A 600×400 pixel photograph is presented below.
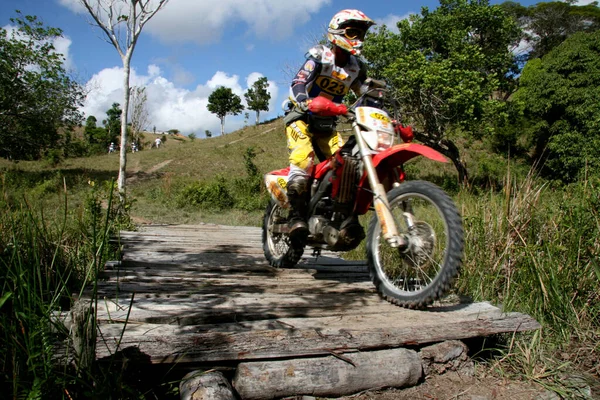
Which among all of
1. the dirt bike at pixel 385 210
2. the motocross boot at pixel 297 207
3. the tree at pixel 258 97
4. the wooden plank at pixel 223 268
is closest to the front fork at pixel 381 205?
the dirt bike at pixel 385 210

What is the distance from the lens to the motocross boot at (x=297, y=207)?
3.92 metres

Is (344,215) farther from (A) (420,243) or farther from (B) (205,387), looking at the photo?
(B) (205,387)

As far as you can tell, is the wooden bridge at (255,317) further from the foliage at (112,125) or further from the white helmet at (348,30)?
the foliage at (112,125)

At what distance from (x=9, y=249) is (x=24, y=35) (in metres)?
21.5

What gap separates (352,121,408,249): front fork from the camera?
2.87 m

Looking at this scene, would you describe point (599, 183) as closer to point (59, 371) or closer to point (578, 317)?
point (578, 317)

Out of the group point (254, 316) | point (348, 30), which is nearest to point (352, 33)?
point (348, 30)

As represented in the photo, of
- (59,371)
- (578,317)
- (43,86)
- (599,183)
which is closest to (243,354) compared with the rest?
(59,371)

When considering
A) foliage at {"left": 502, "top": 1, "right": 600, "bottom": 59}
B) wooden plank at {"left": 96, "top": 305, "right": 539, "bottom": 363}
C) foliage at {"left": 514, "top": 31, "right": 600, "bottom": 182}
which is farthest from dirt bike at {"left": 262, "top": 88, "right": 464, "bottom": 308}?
foliage at {"left": 502, "top": 1, "right": 600, "bottom": 59}

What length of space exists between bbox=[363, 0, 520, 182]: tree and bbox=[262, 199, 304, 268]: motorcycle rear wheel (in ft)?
45.0

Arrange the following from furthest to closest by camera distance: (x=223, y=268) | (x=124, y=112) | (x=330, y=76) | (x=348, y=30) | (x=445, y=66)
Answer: (x=445, y=66) → (x=124, y=112) → (x=223, y=268) → (x=330, y=76) → (x=348, y=30)

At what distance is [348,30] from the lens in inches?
147

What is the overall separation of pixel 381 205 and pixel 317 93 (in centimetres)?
163

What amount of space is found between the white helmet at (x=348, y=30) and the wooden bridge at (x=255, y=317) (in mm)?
2107
